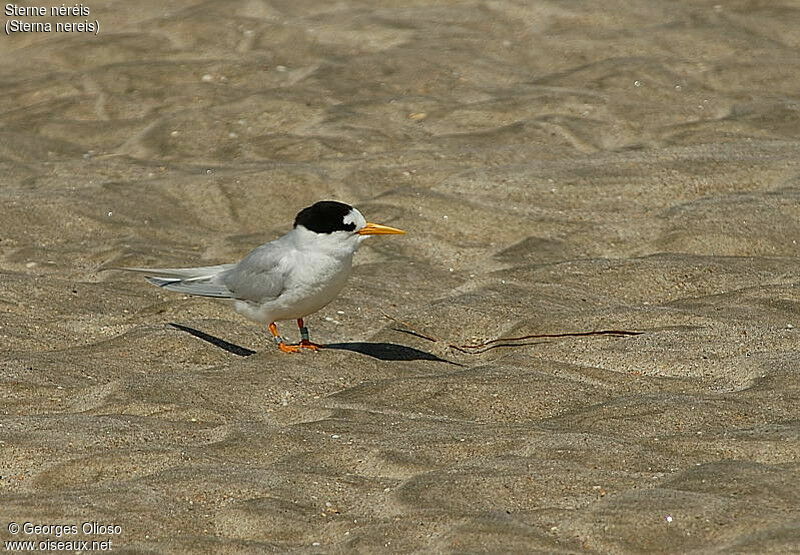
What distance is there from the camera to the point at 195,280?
6.35 meters

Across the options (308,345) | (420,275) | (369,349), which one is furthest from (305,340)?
(420,275)

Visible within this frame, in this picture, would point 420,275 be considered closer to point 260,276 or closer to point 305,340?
point 305,340

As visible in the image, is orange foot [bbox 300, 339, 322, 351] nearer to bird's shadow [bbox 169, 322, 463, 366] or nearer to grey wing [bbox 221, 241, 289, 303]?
bird's shadow [bbox 169, 322, 463, 366]

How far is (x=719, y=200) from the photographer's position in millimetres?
7758

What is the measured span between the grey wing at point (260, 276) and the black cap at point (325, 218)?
0.65 ft

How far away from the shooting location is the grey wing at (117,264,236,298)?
246 inches

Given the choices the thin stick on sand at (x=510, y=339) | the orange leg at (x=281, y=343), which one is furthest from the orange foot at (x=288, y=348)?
the thin stick on sand at (x=510, y=339)

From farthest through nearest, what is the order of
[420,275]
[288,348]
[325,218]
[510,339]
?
[420,275]
[510,339]
[288,348]
[325,218]

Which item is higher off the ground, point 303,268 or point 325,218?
point 325,218

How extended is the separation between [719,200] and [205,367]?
3408 mm

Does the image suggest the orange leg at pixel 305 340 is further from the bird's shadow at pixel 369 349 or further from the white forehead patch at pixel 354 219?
the white forehead patch at pixel 354 219

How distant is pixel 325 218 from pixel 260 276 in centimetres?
43

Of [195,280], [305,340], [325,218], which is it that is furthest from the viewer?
[195,280]

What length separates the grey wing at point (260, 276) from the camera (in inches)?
234
